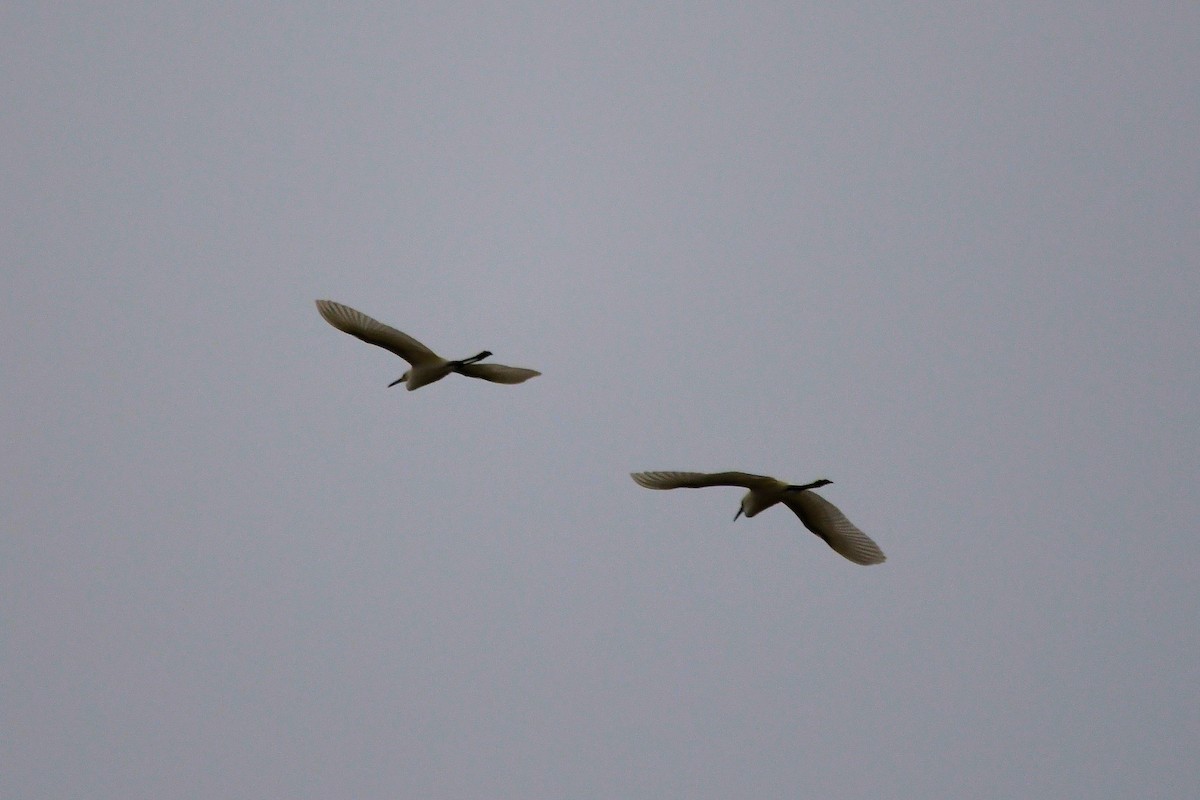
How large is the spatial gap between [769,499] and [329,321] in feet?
33.8

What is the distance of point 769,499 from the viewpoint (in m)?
30.1

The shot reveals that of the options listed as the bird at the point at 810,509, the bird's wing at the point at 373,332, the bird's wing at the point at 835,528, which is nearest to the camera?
the bird at the point at 810,509

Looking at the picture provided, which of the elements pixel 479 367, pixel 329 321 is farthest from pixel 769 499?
pixel 329 321

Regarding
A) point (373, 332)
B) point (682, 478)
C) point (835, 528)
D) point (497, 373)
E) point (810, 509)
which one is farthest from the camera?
point (497, 373)

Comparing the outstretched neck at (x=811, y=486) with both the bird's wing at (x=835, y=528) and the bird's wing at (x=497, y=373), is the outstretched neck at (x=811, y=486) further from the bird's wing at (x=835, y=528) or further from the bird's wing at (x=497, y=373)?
the bird's wing at (x=497, y=373)

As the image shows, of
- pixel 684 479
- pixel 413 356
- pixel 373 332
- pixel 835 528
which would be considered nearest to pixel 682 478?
pixel 684 479

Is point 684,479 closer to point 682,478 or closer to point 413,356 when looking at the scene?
point 682,478

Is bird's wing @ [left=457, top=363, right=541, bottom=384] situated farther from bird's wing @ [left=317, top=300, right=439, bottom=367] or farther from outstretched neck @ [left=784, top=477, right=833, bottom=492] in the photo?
outstretched neck @ [left=784, top=477, right=833, bottom=492]

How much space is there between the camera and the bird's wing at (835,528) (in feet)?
99.3

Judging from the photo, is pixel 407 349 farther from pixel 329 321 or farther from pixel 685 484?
pixel 685 484

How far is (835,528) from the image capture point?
1209 inches

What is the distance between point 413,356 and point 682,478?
7947mm

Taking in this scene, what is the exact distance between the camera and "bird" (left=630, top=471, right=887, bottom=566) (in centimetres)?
2889

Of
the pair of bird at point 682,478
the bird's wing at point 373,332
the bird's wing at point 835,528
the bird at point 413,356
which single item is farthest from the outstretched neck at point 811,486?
the bird's wing at point 373,332
